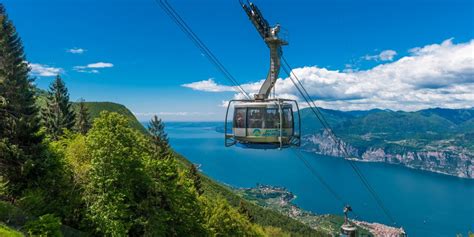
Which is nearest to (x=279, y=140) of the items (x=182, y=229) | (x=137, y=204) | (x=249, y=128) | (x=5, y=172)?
(x=249, y=128)

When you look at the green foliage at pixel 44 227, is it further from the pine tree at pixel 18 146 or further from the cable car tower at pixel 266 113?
the cable car tower at pixel 266 113

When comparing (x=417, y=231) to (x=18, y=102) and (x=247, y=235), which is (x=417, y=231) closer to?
(x=247, y=235)

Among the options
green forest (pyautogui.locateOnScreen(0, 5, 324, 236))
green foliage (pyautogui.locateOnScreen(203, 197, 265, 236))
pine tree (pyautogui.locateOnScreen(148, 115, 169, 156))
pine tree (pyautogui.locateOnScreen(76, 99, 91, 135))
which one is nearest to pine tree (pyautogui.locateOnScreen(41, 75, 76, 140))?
pine tree (pyautogui.locateOnScreen(76, 99, 91, 135))

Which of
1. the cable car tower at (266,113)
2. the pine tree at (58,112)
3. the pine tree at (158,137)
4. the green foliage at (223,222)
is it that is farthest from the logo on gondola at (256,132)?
the pine tree at (58,112)

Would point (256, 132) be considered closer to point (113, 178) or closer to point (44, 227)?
point (113, 178)

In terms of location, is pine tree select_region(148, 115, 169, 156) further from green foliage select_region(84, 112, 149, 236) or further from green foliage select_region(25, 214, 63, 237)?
green foliage select_region(25, 214, 63, 237)

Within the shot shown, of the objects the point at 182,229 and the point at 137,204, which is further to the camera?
the point at 182,229
